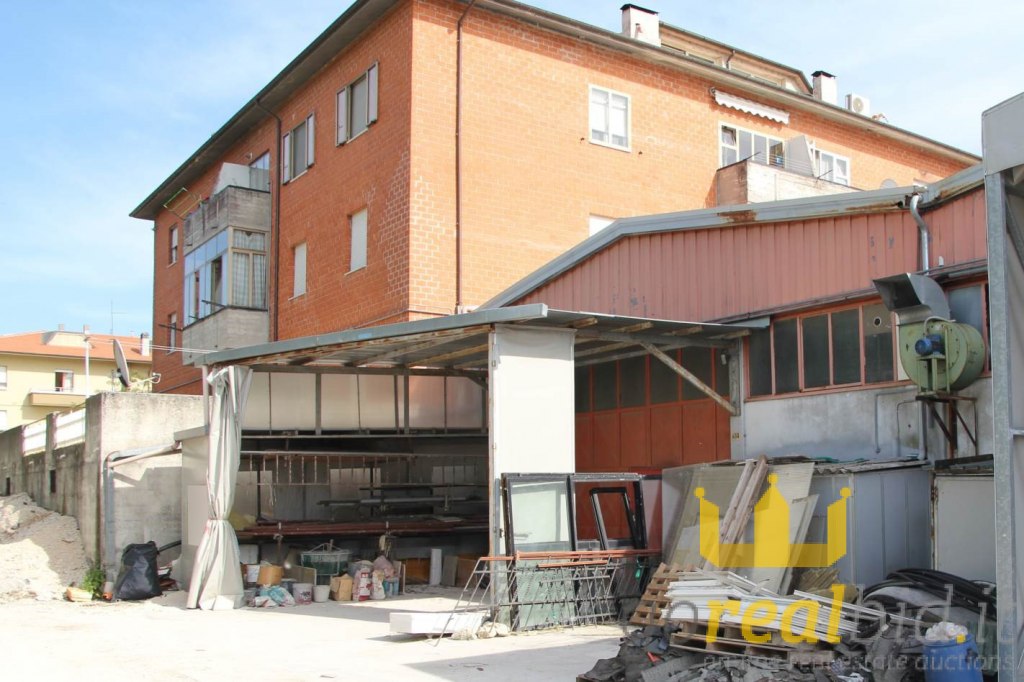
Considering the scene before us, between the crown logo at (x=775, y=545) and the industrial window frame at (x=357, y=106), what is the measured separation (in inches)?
521

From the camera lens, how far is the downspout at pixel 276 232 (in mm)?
25227

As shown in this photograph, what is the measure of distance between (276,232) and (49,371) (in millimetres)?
40136

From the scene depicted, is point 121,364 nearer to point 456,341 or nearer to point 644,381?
point 456,341

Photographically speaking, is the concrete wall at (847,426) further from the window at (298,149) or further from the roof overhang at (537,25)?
the window at (298,149)

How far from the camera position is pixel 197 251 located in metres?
27.7

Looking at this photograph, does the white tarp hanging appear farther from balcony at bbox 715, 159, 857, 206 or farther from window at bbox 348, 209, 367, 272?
balcony at bbox 715, 159, 857, 206

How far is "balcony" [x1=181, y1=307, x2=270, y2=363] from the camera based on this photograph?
24.9 metres

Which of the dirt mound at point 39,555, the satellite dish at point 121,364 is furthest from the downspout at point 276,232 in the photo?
the dirt mound at point 39,555

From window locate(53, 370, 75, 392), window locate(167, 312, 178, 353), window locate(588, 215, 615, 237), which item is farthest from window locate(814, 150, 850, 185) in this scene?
window locate(53, 370, 75, 392)

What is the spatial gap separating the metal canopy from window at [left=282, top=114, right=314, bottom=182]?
9374 mm

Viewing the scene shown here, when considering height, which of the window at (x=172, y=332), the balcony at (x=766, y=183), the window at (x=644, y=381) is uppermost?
the balcony at (x=766, y=183)

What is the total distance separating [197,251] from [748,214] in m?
18.5

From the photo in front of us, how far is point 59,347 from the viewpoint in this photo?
2362 inches

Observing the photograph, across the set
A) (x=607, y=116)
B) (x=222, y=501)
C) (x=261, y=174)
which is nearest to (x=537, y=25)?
(x=607, y=116)
